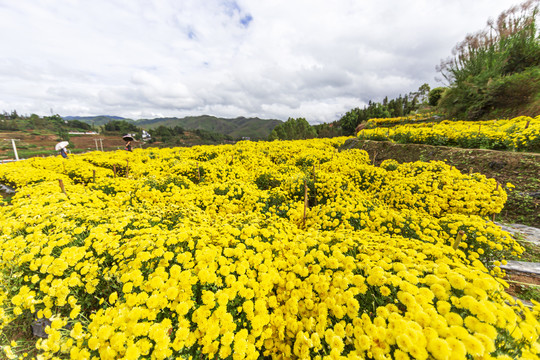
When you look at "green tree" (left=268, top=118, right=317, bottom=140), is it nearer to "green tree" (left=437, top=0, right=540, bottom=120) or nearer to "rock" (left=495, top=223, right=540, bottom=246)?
"green tree" (left=437, top=0, right=540, bottom=120)

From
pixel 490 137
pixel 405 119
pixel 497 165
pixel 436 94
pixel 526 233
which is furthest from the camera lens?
pixel 436 94

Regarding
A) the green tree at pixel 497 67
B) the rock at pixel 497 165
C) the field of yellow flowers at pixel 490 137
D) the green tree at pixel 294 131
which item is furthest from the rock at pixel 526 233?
the green tree at pixel 294 131

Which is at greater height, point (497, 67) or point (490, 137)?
point (497, 67)

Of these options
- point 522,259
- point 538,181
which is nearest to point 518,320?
point 522,259

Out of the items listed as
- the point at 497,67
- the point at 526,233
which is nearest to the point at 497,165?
the point at 526,233

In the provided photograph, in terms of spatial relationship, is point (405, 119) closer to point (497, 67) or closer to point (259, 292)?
point (497, 67)

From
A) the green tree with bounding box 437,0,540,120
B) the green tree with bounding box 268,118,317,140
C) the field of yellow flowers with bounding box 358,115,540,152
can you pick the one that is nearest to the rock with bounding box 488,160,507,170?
the field of yellow flowers with bounding box 358,115,540,152

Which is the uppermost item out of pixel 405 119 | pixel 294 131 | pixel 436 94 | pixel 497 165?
pixel 436 94

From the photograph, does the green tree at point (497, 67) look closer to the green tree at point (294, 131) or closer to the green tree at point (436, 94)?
the green tree at point (436, 94)

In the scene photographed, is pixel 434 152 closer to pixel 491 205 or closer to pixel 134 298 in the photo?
pixel 491 205

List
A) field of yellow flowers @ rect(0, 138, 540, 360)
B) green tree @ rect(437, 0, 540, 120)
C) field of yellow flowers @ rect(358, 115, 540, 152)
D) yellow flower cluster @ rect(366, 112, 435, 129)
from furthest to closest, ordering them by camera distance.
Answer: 1. yellow flower cluster @ rect(366, 112, 435, 129)
2. green tree @ rect(437, 0, 540, 120)
3. field of yellow flowers @ rect(358, 115, 540, 152)
4. field of yellow flowers @ rect(0, 138, 540, 360)

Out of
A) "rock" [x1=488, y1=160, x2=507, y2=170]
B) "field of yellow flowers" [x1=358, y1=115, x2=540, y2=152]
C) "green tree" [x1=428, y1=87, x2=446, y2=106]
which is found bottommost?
"rock" [x1=488, y1=160, x2=507, y2=170]

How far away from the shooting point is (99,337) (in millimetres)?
1829

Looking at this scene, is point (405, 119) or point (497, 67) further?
point (405, 119)
